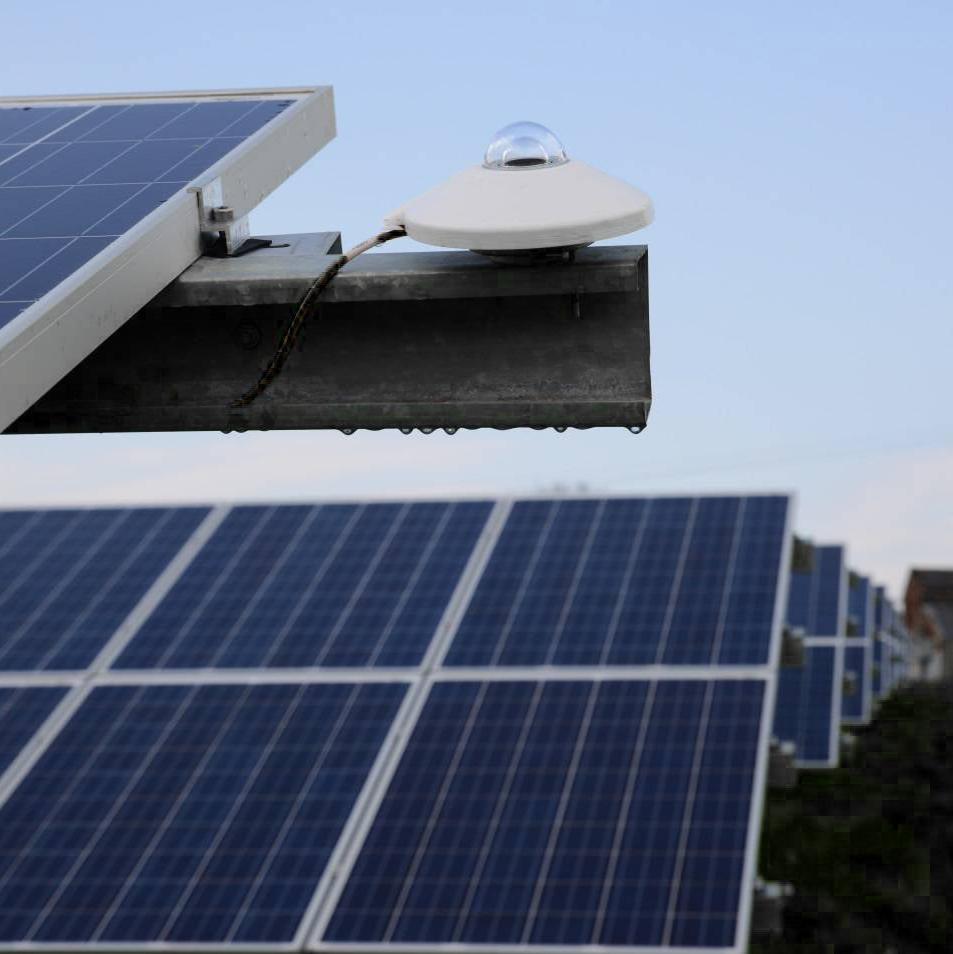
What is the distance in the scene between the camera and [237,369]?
22.4 ft

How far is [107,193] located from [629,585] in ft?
40.4

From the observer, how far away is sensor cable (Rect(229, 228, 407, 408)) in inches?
259

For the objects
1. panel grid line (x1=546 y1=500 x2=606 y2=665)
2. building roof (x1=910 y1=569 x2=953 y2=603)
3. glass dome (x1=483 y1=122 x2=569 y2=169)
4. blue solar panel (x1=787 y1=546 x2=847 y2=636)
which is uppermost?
glass dome (x1=483 y1=122 x2=569 y2=169)

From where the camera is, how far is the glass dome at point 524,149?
6.64m

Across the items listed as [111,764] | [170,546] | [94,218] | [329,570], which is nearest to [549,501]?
[329,570]

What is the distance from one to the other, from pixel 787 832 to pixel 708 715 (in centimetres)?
788

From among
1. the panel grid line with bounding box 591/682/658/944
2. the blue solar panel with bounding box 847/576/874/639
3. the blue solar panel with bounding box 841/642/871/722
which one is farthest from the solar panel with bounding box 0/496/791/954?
the blue solar panel with bounding box 847/576/874/639

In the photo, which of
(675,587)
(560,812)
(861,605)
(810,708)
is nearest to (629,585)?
(675,587)

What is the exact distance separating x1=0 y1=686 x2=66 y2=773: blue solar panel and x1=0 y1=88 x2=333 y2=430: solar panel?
9.02m

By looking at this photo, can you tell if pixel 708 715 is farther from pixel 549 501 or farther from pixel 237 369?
pixel 237 369

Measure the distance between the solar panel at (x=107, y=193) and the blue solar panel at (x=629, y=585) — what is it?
9.39 metres

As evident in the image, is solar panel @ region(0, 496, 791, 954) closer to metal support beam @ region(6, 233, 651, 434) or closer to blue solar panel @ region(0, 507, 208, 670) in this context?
blue solar panel @ region(0, 507, 208, 670)

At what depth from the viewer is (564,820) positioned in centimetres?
1563

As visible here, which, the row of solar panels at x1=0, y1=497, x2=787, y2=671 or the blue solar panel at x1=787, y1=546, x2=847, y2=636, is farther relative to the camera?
the blue solar panel at x1=787, y1=546, x2=847, y2=636
